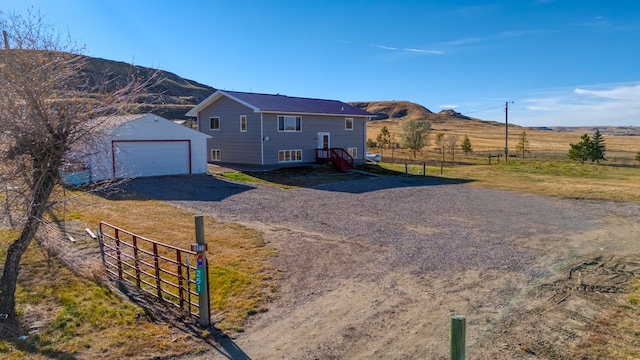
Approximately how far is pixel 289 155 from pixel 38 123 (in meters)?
24.3

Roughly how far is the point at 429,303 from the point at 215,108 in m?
27.3

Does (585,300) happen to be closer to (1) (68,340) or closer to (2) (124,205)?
(1) (68,340)

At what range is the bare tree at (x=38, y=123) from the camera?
582 centimetres

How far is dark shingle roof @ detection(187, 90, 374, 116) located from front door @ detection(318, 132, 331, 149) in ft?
5.21

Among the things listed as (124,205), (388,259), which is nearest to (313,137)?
(124,205)

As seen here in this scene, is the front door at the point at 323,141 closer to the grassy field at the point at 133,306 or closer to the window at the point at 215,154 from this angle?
the window at the point at 215,154

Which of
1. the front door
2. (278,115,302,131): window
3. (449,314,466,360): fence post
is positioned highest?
(278,115,302,131): window

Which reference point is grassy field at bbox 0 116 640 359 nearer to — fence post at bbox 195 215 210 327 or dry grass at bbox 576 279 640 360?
dry grass at bbox 576 279 640 360

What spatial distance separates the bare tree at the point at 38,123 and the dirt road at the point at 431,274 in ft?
11.5

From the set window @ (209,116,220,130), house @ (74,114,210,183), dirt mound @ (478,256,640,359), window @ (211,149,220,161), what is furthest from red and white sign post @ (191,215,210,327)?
window @ (211,149,220,161)

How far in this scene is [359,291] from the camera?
25.2ft

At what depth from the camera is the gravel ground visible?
10164 mm

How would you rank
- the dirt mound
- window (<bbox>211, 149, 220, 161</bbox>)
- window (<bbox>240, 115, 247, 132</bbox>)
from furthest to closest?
window (<bbox>211, 149, 220, 161</bbox>), window (<bbox>240, 115, 247, 132</bbox>), the dirt mound

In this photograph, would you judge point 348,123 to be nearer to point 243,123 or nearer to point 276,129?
point 276,129
